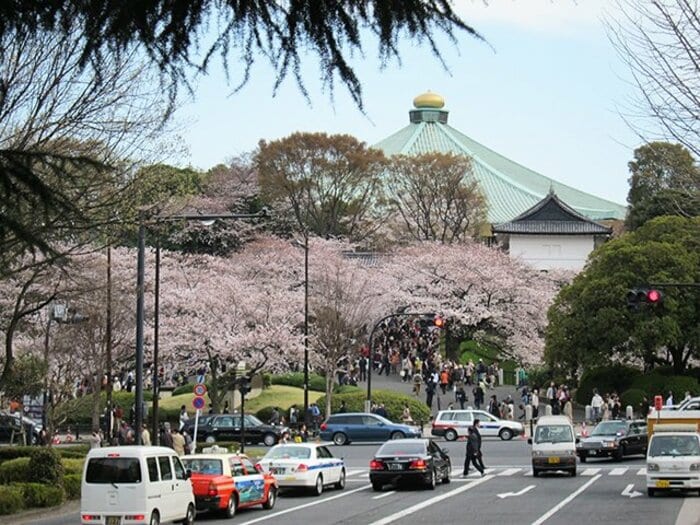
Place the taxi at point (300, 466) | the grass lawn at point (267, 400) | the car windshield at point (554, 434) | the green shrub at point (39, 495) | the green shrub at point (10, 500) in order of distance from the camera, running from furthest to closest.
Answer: the grass lawn at point (267, 400)
the car windshield at point (554, 434)
the taxi at point (300, 466)
the green shrub at point (39, 495)
the green shrub at point (10, 500)

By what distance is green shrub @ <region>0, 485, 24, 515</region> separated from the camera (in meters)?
26.7

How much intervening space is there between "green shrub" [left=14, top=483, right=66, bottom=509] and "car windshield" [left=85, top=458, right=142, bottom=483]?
5.80 metres

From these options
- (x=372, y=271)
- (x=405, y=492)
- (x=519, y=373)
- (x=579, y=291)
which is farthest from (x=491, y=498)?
(x=372, y=271)

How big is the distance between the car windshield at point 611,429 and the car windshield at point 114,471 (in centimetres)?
2249

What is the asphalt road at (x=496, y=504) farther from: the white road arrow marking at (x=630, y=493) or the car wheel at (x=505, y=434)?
the car wheel at (x=505, y=434)

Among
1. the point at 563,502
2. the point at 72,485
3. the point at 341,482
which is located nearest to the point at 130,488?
the point at 72,485

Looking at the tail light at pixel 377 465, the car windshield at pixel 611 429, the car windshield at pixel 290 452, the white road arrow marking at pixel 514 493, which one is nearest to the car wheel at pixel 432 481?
the tail light at pixel 377 465

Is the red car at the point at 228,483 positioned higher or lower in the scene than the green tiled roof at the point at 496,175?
lower

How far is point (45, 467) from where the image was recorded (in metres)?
29.7

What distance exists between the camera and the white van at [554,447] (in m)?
35.2

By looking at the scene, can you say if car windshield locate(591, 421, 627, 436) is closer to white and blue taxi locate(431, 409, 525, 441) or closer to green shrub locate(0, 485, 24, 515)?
white and blue taxi locate(431, 409, 525, 441)

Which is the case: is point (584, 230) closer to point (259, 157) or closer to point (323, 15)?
point (259, 157)

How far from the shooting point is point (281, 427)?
5381 cm

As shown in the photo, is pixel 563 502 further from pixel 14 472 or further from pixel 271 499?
pixel 14 472
